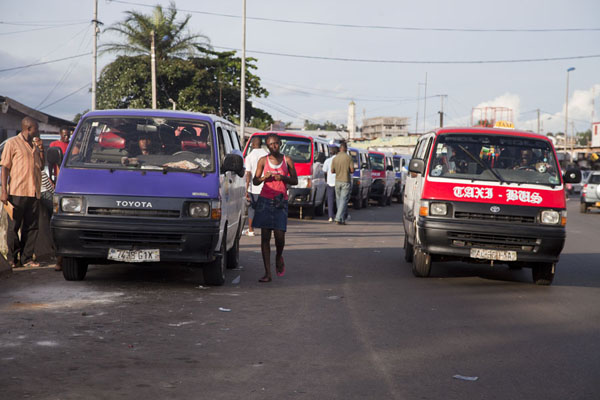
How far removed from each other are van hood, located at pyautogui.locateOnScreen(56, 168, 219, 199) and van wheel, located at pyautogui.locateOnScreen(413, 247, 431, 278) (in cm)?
313

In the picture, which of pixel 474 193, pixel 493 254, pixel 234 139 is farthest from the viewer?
pixel 234 139

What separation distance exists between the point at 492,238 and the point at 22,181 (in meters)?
6.14

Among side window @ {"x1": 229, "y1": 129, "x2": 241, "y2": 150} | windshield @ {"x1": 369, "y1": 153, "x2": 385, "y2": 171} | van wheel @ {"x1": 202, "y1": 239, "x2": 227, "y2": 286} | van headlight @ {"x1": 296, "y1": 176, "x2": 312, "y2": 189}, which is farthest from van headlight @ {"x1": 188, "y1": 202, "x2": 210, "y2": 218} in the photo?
windshield @ {"x1": 369, "y1": 153, "x2": 385, "y2": 171}

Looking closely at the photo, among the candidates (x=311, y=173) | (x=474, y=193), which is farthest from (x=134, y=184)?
(x=311, y=173)

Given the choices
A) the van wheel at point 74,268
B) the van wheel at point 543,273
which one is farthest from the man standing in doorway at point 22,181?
the van wheel at point 543,273

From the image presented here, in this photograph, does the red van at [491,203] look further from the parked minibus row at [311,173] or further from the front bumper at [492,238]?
the parked minibus row at [311,173]

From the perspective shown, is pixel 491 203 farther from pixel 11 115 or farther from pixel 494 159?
pixel 11 115

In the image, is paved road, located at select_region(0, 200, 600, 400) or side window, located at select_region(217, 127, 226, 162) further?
side window, located at select_region(217, 127, 226, 162)

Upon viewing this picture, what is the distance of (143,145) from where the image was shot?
9.36 metres

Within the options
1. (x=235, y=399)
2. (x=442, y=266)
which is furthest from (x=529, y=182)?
(x=235, y=399)

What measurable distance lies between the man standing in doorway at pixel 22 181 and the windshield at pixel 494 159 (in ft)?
17.4

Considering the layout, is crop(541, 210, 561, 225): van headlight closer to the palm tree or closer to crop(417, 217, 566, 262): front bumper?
crop(417, 217, 566, 262): front bumper

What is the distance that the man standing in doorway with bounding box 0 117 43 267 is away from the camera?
10.3 metres

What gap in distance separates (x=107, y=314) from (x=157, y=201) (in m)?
1.66
